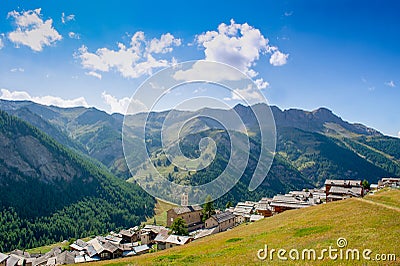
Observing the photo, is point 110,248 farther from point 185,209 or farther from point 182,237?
point 185,209

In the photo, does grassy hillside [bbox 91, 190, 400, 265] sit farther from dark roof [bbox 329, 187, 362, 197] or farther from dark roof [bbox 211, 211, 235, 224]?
dark roof [bbox 211, 211, 235, 224]

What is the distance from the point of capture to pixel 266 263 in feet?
58.8

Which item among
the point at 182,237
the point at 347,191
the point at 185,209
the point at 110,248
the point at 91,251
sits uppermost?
the point at 347,191

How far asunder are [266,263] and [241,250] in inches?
258

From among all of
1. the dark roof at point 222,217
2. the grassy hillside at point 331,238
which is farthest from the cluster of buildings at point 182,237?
the grassy hillside at point 331,238

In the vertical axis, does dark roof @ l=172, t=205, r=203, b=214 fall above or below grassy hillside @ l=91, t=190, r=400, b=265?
below

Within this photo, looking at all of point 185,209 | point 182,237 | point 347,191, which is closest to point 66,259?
point 182,237

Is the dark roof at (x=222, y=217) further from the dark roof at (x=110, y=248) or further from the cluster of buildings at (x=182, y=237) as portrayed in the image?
the dark roof at (x=110, y=248)

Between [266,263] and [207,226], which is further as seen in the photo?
[207,226]

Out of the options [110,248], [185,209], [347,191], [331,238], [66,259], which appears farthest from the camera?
[185,209]

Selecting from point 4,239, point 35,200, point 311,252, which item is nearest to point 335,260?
point 311,252

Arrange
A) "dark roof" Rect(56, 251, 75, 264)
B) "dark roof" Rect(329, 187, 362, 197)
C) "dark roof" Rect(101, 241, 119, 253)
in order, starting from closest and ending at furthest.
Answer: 1. "dark roof" Rect(329, 187, 362, 197)
2. "dark roof" Rect(56, 251, 75, 264)
3. "dark roof" Rect(101, 241, 119, 253)

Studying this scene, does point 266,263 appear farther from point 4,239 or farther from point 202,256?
point 4,239

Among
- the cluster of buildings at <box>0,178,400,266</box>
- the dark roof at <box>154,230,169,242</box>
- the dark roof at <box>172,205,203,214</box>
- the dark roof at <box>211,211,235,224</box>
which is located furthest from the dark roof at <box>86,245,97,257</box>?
the dark roof at <box>211,211,235,224</box>
